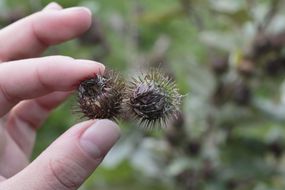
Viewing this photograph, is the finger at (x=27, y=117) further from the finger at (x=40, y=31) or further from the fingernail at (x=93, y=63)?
the fingernail at (x=93, y=63)

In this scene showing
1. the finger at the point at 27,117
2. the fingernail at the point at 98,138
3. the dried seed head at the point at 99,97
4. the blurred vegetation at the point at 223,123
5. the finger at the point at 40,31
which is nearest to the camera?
the fingernail at the point at 98,138

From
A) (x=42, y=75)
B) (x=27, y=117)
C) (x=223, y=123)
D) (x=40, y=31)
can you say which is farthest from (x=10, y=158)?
(x=223, y=123)

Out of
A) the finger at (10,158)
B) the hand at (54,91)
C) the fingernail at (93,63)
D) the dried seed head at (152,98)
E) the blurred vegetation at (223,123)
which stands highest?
the blurred vegetation at (223,123)

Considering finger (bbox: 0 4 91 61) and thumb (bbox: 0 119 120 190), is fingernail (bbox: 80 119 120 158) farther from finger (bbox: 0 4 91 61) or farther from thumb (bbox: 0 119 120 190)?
finger (bbox: 0 4 91 61)

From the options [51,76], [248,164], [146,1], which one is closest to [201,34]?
[248,164]

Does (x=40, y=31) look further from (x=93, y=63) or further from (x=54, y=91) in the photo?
(x=93, y=63)

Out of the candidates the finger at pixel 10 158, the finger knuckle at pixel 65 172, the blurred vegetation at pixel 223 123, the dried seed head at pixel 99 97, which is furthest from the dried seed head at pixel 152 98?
the blurred vegetation at pixel 223 123

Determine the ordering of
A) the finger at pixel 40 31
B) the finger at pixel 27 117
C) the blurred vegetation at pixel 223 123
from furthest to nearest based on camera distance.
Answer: the blurred vegetation at pixel 223 123 → the finger at pixel 27 117 → the finger at pixel 40 31
